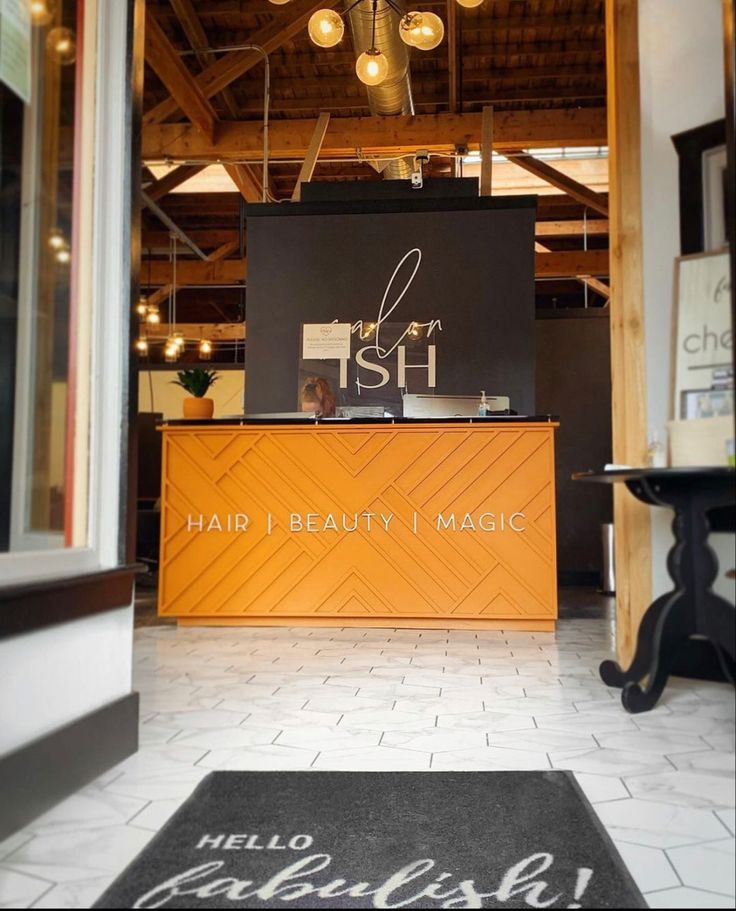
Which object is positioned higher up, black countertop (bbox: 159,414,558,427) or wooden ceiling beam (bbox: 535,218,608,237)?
wooden ceiling beam (bbox: 535,218,608,237)

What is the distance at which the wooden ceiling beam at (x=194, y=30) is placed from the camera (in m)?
6.10

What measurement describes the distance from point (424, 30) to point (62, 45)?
3.35 meters

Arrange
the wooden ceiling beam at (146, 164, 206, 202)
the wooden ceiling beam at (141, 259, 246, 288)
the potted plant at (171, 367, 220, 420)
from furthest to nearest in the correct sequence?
1. the wooden ceiling beam at (141, 259, 246, 288)
2. the wooden ceiling beam at (146, 164, 206, 202)
3. the potted plant at (171, 367, 220, 420)

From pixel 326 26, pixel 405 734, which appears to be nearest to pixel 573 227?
pixel 326 26

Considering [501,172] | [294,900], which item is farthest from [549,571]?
[501,172]

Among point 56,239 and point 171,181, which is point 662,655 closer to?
point 56,239

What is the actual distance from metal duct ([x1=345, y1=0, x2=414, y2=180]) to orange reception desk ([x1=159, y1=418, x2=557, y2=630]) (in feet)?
10.0

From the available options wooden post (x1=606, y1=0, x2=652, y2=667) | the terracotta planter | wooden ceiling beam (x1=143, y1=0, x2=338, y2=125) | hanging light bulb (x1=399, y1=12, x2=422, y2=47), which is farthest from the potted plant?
wooden post (x1=606, y1=0, x2=652, y2=667)

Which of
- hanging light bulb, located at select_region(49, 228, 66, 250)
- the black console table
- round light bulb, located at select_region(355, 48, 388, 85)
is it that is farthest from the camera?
round light bulb, located at select_region(355, 48, 388, 85)

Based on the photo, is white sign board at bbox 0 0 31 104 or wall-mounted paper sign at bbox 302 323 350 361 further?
wall-mounted paper sign at bbox 302 323 350 361

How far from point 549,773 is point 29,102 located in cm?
201

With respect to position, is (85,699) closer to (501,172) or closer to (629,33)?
(629,33)

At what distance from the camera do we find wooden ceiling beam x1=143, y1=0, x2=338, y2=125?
619 cm

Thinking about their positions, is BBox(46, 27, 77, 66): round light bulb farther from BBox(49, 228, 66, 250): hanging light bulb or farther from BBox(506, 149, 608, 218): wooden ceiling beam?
BBox(506, 149, 608, 218): wooden ceiling beam
